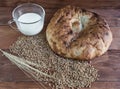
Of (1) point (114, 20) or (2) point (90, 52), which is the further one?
(1) point (114, 20)

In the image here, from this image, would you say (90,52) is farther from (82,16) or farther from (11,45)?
(11,45)

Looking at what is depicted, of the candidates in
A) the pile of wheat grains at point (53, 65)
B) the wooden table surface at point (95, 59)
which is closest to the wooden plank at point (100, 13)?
the wooden table surface at point (95, 59)

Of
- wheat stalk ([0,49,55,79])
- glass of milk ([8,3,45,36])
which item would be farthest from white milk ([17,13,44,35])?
wheat stalk ([0,49,55,79])

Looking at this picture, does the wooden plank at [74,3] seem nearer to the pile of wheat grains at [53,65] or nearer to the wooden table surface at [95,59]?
the wooden table surface at [95,59]

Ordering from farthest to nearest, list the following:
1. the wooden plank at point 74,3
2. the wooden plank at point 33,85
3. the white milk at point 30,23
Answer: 1. the wooden plank at point 74,3
2. the white milk at point 30,23
3. the wooden plank at point 33,85

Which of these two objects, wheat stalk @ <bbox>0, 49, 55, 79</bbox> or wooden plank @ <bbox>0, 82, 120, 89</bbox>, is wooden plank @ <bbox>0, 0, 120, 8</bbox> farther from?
wooden plank @ <bbox>0, 82, 120, 89</bbox>

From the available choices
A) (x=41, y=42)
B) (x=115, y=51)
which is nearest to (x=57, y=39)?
(x=41, y=42)
